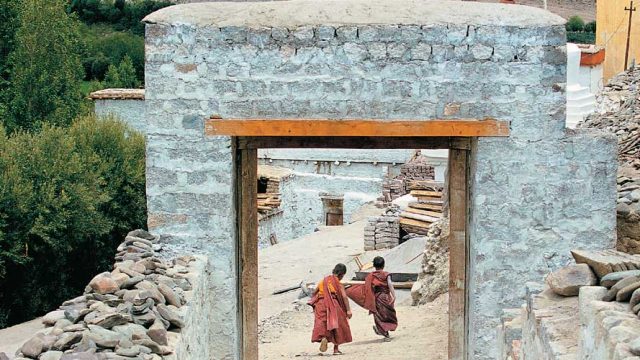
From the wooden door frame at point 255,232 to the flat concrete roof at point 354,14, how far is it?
930 mm

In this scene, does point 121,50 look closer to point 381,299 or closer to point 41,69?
point 41,69

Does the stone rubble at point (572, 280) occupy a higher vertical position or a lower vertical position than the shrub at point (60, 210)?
higher

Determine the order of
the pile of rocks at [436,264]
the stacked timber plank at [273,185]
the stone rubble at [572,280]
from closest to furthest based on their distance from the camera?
the stone rubble at [572,280] < the pile of rocks at [436,264] < the stacked timber plank at [273,185]

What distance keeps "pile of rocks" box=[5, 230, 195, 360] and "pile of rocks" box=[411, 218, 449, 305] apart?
5.41 metres

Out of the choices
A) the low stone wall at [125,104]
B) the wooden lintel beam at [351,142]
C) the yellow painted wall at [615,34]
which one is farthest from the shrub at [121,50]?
the wooden lintel beam at [351,142]

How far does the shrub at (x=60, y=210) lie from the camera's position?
715 inches

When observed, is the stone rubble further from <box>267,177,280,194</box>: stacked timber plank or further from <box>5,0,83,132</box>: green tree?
<box>267,177,280,194</box>: stacked timber plank

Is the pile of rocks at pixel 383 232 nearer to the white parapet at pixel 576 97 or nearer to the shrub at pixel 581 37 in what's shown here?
the white parapet at pixel 576 97

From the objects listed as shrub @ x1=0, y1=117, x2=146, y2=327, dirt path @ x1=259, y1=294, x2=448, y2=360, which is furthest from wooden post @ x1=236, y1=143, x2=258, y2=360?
shrub @ x1=0, y1=117, x2=146, y2=327

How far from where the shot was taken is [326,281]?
11484 millimetres

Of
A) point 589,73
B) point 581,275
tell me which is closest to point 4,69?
point 589,73

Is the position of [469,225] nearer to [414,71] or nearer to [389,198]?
[414,71]

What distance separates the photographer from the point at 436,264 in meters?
12.5

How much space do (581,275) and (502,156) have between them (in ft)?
8.74
